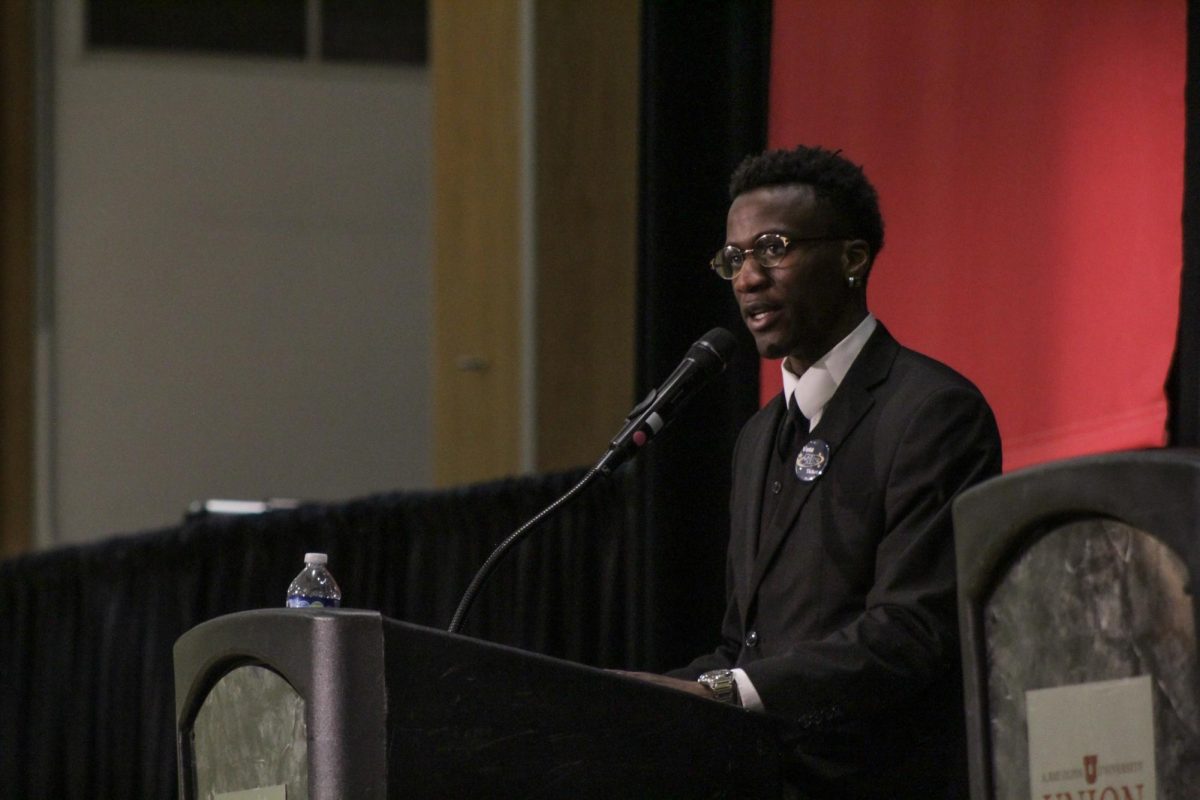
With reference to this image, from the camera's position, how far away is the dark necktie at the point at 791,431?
2.52 m

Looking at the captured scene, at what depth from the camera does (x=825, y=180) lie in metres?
2.53

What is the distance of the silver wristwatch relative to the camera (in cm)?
221

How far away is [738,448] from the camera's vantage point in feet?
8.86

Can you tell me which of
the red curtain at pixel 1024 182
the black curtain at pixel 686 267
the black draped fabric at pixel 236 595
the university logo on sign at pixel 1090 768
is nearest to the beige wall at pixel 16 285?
the black draped fabric at pixel 236 595

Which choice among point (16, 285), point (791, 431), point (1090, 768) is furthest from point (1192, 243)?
point (16, 285)

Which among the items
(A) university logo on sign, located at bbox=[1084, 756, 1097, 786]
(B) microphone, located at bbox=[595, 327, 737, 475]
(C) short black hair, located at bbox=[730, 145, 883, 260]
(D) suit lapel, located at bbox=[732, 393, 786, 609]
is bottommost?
(A) university logo on sign, located at bbox=[1084, 756, 1097, 786]

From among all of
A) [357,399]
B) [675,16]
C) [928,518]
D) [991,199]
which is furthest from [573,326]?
[357,399]

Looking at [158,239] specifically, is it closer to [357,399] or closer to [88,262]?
[88,262]

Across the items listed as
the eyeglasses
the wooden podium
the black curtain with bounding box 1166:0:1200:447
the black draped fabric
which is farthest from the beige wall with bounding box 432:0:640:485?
the wooden podium

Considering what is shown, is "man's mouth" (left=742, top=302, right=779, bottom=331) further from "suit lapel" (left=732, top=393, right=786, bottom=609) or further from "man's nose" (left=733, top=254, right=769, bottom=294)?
"suit lapel" (left=732, top=393, right=786, bottom=609)

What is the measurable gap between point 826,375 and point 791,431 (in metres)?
0.10

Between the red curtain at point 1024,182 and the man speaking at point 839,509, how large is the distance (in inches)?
34.2

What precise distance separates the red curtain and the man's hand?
1.28 meters

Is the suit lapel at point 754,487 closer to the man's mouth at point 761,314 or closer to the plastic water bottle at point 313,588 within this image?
the man's mouth at point 761,314
